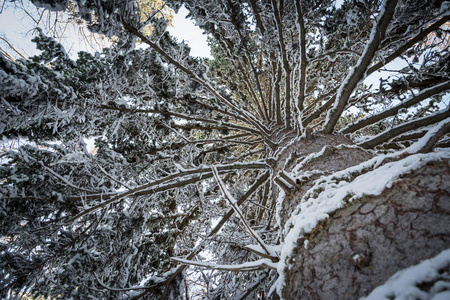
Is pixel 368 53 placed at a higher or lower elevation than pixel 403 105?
higher

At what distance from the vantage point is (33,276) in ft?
7.73

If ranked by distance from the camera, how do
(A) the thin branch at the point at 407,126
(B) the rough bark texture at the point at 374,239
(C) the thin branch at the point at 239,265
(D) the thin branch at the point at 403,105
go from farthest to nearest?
(D) the thin branch at the point at 403,105
(A) the thin branch at the point at 407,126
(C) the thin branch at the point at 239,265
(B) the rough bark texture at the point at 374,239

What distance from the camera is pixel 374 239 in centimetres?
76

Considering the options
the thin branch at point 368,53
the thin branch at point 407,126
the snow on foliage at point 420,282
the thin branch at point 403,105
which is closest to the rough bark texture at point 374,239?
the snow on foliage at point 420,282

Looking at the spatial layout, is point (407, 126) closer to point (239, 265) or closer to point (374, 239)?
point (374, 239)

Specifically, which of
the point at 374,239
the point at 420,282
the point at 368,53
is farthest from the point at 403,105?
the point at 420,282

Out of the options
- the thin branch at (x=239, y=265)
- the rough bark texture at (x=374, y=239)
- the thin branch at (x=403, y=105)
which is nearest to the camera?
the rough bark texture at (x=374, y=239)

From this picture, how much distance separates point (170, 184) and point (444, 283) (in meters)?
2.25

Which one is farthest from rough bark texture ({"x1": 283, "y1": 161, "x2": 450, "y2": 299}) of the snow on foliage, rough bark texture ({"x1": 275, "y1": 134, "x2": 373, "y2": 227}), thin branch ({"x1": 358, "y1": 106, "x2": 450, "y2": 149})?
thin branch ({"x1": 358, "y1": 106, "x2": 450, "y2": 149})

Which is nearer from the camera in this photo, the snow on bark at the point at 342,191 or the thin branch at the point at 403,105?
the snow on bark at the point at 342,191

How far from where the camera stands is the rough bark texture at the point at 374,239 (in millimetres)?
655

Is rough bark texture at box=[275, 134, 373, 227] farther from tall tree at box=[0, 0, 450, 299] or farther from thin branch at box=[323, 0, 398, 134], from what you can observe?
thin branch at box=[323, 0, 398, 134]

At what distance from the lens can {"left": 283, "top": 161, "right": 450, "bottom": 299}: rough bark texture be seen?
2.15ft

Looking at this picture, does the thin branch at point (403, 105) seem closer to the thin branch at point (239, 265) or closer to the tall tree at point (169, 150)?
the tall tree at point (169, 150)
